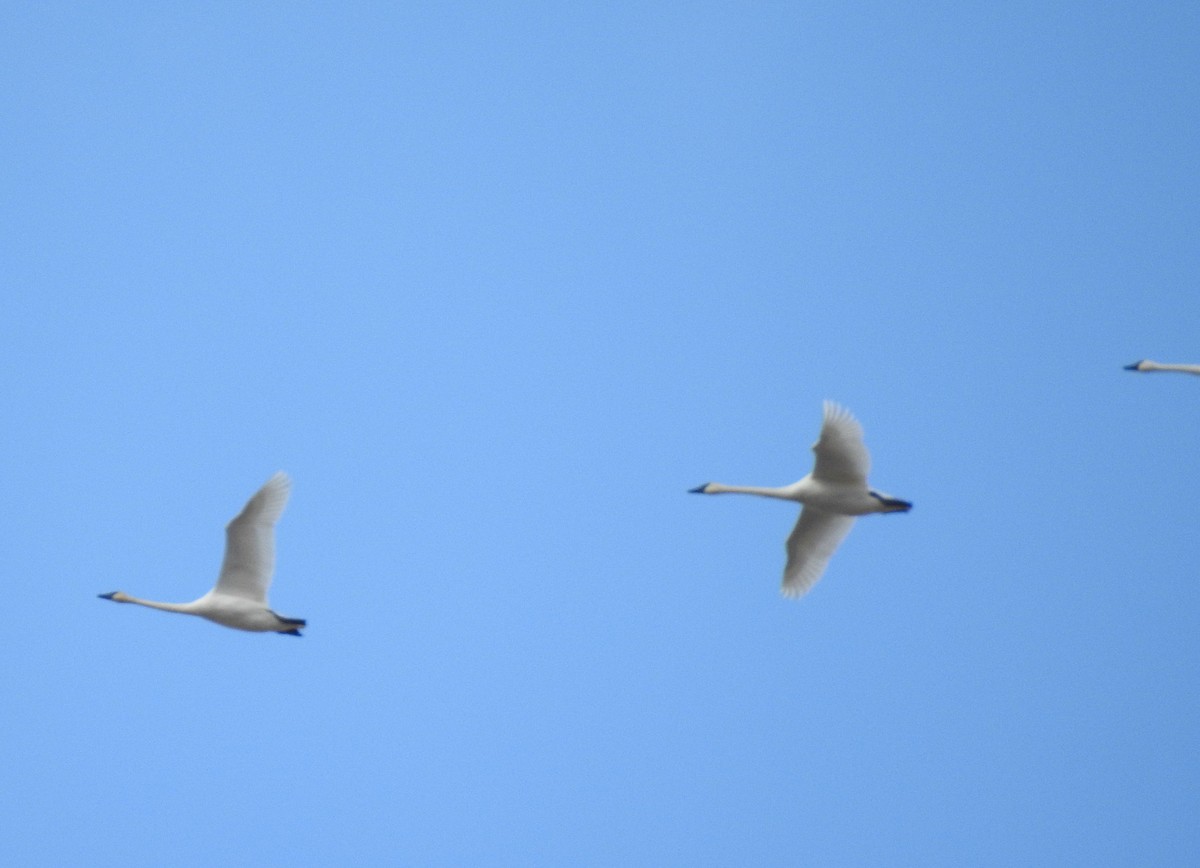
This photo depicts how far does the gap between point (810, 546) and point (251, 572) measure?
324 inches

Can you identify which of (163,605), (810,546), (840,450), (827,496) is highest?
(840,450)

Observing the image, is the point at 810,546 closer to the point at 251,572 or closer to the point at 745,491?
the point at 745,491

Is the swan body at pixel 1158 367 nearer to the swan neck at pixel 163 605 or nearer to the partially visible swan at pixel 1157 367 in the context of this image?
the partially visible swan at pixel 1157 367

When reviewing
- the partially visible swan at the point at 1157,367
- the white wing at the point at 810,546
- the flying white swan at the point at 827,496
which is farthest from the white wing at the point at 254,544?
the partially visible swan at the point at 1157,367

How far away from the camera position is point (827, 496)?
25.5 m

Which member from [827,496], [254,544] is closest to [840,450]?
[827,496]

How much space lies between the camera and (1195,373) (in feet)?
88.9

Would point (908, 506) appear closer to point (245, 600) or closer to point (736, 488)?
point (736, 488)

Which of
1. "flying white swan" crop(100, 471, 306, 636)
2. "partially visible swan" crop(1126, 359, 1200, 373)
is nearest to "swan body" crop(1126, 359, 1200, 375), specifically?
"partially visible swan" crop(1126, 359, 1200, 373)

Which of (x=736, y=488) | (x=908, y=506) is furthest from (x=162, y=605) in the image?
(x=908, y=506)

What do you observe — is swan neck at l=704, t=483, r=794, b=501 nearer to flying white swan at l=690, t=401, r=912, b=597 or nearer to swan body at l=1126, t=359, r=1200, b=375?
flying white swan at l=690, t=401, r=912, b=597

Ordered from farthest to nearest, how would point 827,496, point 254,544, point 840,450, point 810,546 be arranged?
1. point 810,546
2. point 827,496
3. point 840,450
4. point 254,544

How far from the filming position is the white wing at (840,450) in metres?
24.5

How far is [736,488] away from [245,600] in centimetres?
743
